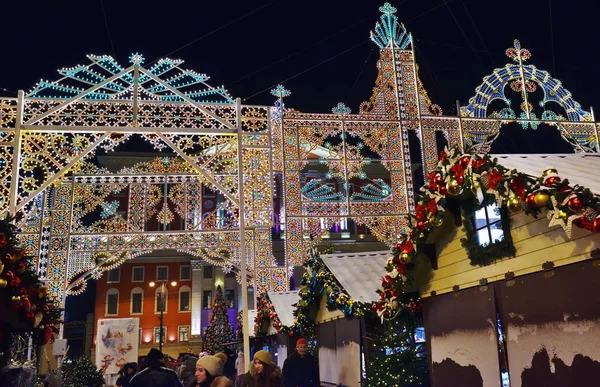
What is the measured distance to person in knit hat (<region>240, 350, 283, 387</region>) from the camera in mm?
6484

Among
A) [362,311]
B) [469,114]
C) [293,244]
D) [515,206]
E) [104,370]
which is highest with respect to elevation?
[469,114]

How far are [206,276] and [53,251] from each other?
2755cm

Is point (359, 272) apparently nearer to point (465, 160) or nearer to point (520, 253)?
point (465, 160)

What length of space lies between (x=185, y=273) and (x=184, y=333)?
4440 mm

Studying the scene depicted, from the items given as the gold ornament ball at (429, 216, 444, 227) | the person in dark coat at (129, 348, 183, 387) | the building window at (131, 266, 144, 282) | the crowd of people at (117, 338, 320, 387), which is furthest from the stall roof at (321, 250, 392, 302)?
the building window at (131, 266, 144, 282)

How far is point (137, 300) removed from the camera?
140 feet

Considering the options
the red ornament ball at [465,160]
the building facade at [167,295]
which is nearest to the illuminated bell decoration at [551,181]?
the red ornament ball at [465,160]

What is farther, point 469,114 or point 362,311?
point 469,114

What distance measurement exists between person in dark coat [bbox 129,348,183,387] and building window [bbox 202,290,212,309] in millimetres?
37292

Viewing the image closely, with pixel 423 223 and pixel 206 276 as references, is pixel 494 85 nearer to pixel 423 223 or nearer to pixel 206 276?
pixel 423 223

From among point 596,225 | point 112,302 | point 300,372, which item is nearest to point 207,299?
point 112,302

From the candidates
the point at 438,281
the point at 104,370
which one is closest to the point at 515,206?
the point at 438,281

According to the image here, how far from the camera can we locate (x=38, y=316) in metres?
6.88

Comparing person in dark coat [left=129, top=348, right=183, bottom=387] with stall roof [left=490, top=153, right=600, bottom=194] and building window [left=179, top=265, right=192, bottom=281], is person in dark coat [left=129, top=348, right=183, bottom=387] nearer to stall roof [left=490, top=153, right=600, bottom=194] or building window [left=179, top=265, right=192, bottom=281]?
stall roof [left=490, top=153, right=600, bottom=194]
